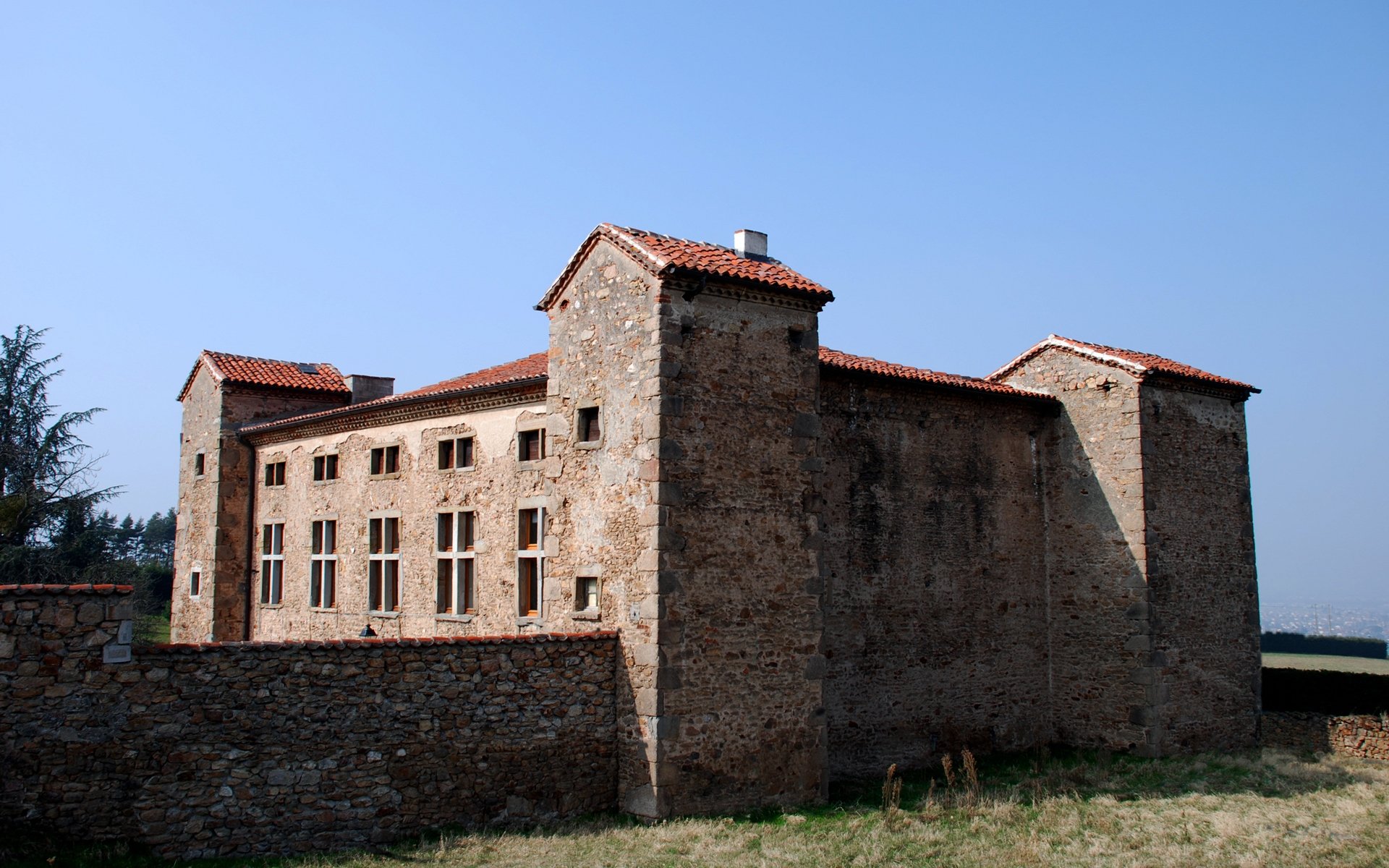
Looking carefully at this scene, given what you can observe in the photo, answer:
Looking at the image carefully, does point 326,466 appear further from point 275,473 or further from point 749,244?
point 749,244

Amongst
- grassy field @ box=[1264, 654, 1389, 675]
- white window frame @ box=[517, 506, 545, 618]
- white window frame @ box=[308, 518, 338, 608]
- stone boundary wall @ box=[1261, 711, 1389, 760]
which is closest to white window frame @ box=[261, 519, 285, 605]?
white window frame @ box=[308, 518, 338, 608]

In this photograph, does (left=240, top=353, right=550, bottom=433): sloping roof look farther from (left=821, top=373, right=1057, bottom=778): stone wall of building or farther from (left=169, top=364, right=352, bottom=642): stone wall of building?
(left=821, top=373, right=1057, bottom=778): stone wall of building

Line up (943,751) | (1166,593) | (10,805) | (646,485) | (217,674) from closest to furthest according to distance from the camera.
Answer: (10,805) < (217,674) < (646,485) < (943,751) < (1166,593)

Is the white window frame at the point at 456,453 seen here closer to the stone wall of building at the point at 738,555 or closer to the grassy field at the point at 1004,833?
the stone wall of building at the point at 738,555

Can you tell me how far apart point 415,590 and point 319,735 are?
7897 millimetres

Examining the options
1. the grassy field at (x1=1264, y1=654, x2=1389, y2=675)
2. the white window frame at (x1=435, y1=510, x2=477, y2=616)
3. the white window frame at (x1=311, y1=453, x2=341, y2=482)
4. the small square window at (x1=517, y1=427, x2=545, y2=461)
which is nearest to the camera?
the small square window at (x1=517, y1=427, x2=545, y2=461)

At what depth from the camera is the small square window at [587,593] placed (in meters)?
14.8

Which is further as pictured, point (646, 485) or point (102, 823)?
point (646, 485)

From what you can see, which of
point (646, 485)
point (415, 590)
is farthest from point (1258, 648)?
point (415, 590)

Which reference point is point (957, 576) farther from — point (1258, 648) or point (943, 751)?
point (1258, 648)

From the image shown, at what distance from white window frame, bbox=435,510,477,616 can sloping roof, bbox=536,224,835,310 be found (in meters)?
4.78

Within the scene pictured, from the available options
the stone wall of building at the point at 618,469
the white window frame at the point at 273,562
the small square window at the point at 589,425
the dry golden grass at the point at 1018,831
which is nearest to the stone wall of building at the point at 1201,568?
the dry golden grass at the point at 1018,831

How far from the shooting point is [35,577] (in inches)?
1389

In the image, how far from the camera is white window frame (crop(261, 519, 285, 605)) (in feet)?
79.7
